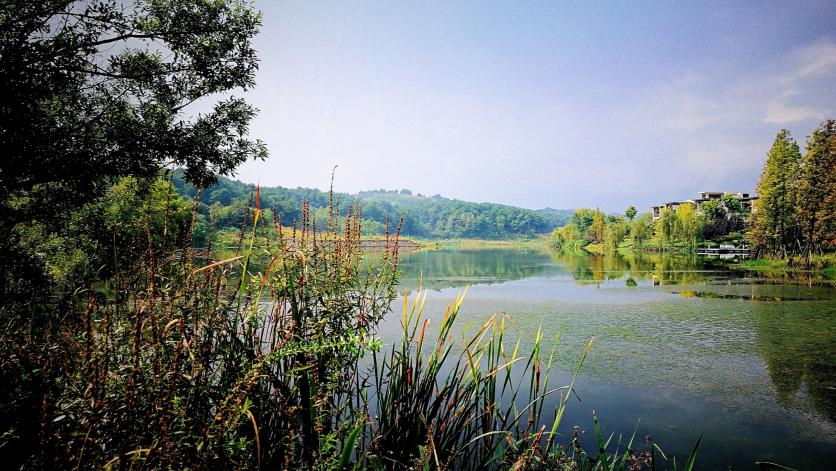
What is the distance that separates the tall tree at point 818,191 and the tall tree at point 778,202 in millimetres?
996

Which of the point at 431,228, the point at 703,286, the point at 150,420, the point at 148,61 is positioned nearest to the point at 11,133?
the point at 148,61

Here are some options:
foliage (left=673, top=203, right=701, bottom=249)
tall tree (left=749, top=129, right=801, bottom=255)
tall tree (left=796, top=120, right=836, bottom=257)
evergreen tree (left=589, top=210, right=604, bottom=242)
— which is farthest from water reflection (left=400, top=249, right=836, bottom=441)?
evergreen tree (left=589, top=210, right=604, bottom=242)

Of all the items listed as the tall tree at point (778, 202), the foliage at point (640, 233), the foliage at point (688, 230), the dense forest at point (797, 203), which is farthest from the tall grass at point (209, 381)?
the foliage at point (640, 233)

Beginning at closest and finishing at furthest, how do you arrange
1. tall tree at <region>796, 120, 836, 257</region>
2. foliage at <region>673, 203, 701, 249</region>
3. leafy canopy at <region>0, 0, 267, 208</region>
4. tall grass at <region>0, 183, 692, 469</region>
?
1. tall grass at <region>0, 183, 692, 469</region>
2. leafy canopy at <region>0, 0, 267, 208</region>
3. tall tree at <region>796, 120, 836, 257</region>
4. foliage at <region>673, 203, 701, 249</region>

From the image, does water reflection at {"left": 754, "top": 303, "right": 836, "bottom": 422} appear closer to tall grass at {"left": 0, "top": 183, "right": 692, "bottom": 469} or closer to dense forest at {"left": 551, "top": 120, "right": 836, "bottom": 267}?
tall grass at {"left": 0, "top": 183, "right": 692, "bottom": 469}

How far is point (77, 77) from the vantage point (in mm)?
6770

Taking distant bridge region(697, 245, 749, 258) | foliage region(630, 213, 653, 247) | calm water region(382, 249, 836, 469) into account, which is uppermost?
foliage region(630, 213, 653, 247)

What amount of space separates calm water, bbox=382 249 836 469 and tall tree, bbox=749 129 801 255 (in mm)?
16855

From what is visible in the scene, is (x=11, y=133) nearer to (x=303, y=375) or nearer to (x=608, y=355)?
(x=303, y=375)

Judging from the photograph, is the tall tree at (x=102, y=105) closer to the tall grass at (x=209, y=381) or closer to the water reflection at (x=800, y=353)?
the tall grass at (x=209, y=381)

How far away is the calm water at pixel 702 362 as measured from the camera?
18.0 feet

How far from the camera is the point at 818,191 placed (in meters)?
28.7

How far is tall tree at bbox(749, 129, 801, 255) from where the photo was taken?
3103 centimetres

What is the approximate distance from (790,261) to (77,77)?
126 feet
